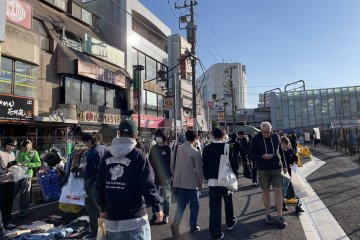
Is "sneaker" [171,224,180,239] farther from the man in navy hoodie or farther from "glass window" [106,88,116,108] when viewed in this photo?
"glass window" [106,88,116,108]

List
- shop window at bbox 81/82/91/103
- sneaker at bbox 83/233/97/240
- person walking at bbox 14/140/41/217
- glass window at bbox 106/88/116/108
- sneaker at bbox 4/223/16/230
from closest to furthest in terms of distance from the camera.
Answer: sneaker at bbox 83/233/97/240 → sneaker at bbox 4/223/16/230 → person walking at bbox 14/140/41/217 → shop window at bbox 81/82/91/103 → glass window at bbox 106/88/116/108

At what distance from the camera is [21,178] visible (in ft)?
24.2

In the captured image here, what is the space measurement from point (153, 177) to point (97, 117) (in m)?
18.9

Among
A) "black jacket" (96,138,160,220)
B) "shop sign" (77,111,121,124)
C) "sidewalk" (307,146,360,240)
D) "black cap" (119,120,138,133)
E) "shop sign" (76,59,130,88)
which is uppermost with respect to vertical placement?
"shop sign" (76,59,130,88)

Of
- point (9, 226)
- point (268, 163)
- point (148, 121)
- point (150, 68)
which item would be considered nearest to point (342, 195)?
point (268, 163)

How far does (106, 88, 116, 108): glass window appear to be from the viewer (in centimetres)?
2397

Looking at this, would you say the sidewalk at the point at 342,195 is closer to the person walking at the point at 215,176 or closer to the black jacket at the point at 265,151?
the black jacket at the point at 265,151

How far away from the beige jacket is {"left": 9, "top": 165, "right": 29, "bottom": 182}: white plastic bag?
361 centimetres

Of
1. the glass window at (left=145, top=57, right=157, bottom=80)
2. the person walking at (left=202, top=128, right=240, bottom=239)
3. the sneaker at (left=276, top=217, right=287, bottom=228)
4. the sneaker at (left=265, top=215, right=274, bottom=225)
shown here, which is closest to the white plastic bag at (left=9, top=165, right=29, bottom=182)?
the person walking at (left=202, top=128, right=240, bottom=239)

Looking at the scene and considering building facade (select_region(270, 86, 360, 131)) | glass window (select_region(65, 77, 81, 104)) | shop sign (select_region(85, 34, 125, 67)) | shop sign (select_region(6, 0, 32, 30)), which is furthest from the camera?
building facade (select_region(270, 86, 360, 131))

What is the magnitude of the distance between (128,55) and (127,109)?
4439 mm

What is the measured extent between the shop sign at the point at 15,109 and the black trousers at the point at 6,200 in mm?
8652

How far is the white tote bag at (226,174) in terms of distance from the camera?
542 centimetres

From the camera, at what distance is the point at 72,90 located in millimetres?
20031
